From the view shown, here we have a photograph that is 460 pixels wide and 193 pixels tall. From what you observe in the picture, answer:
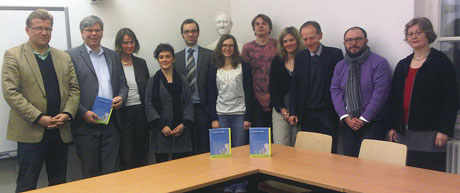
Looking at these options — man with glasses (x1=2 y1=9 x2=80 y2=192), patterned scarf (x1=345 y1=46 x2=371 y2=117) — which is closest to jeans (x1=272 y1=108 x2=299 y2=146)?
patterned scarf (x1=345 y1=46 x2=371 y2=117)

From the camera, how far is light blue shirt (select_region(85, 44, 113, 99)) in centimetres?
400

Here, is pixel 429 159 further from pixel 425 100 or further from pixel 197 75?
pixel 197 75

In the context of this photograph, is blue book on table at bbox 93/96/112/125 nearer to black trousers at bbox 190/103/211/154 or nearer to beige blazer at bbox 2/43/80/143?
beige blazer at bbox 2/43/80/143

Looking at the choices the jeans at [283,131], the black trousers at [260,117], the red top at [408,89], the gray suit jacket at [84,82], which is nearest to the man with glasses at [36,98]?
the gray suit jacket at [84,82]

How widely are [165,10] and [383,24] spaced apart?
8.36ft

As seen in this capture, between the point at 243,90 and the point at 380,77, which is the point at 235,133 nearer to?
the point at 243,90

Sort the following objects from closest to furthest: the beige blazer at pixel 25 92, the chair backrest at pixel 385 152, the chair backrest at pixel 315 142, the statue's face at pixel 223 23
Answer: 1. the chair backrest at pixel 385 152
2. the chair backrest at pixel 315 142
3. the beige blazer at pixel 25 92
4. the statue's face at pixel 223 23

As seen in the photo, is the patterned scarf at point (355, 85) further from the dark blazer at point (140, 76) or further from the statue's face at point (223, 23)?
the dark blazer at point (140, 76)

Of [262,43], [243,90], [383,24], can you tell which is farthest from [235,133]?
[383,24]

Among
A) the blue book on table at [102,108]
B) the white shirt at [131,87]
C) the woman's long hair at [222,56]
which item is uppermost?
the woman's long hair at [222,56]

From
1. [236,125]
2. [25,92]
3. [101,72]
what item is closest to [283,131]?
[236,125]

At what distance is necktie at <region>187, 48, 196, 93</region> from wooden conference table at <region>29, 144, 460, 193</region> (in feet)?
5.24

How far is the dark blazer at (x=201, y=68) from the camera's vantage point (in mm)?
4656

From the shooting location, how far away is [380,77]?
151 inches
